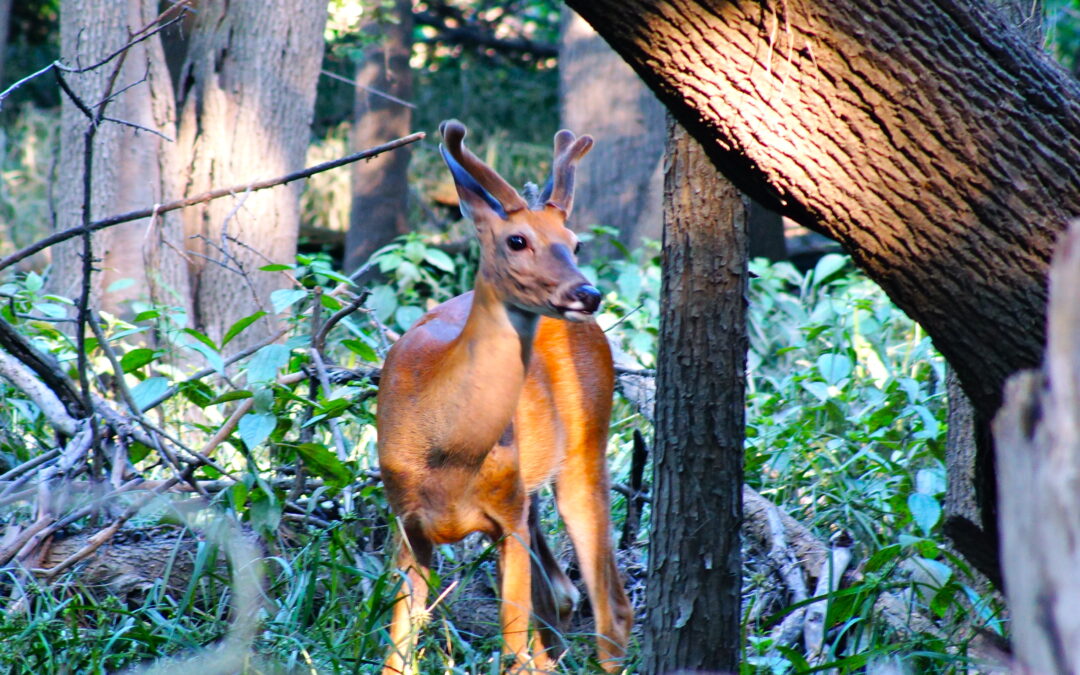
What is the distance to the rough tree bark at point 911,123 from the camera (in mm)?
2516

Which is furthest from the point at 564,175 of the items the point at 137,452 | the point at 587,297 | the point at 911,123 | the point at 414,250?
the point at 414,250

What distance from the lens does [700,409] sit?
3.26 m

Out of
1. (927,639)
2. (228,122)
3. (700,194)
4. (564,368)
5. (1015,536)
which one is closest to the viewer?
(1015,536)

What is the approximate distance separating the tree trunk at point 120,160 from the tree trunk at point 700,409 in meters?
4.37

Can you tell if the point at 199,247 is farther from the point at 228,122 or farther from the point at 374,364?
the point at 374,364

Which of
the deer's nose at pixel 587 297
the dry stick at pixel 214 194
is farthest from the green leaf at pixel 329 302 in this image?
the deer's nose at pixel 587 297

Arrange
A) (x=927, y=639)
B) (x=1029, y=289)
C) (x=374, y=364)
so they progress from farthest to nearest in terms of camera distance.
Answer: (x=374, y=364) < (x=927, y=639) < (x=1029, y=289)

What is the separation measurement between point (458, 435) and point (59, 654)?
1.38m

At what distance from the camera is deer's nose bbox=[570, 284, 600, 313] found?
3.35 meters

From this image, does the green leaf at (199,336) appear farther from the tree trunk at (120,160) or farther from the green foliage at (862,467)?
the tree trunk at (120,160)

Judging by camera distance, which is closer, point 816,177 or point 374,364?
point 816,177

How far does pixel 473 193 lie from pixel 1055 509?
7.69 ft

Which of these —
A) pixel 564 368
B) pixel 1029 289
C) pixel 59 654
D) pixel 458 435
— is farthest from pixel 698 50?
pixel 59 654

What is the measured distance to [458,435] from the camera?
3.59 metres
